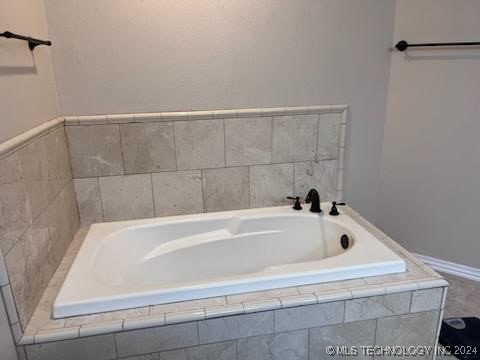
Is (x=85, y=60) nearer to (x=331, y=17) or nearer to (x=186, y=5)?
(x=186, y=5)

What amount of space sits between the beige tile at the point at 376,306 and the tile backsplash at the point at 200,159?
3.09 ft

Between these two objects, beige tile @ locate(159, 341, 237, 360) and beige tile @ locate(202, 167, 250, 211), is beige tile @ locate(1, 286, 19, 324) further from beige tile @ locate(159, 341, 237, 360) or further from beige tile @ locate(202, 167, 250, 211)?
beige tile @ locate(202, 167, 250, 211)

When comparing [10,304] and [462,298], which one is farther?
[462,298]

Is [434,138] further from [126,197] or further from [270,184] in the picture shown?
[126,197]

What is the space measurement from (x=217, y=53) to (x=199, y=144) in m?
0.50

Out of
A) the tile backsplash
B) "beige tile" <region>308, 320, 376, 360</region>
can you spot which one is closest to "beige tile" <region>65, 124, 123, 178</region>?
the tile backsplash

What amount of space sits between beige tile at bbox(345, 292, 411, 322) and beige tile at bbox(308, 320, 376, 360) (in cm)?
3

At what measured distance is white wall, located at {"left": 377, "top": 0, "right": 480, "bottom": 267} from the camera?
84.1 inches

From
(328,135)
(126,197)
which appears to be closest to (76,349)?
(126,197)

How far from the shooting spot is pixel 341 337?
1436mm

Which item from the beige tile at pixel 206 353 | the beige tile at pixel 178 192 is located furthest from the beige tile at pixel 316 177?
the beige tile at pixel 206 353

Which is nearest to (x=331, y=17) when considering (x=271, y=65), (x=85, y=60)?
(x=271, y=65)

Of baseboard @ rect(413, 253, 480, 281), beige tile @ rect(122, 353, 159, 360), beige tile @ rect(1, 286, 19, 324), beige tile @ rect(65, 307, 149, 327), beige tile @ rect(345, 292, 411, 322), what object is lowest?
baseboard @ rect(413, 253, 480, 281)

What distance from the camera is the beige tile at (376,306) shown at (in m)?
1.40
